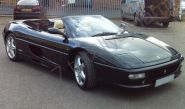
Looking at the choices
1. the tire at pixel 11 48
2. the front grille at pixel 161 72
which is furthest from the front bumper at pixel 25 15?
the front grille at pixel 161 72

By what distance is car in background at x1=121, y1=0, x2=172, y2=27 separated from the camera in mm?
17250

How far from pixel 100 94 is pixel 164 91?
106 cm

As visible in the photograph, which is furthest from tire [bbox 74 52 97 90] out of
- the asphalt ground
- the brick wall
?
the brick wall

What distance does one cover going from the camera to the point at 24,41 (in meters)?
7.18

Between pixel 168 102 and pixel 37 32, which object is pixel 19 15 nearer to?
pixel 37 32

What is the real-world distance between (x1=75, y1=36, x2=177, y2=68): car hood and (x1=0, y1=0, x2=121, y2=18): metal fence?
655 inches

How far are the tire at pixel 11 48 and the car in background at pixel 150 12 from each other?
34.4 feet

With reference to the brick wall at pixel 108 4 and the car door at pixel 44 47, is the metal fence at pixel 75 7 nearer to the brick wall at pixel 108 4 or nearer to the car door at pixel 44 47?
the brick wall at pixel 108 4

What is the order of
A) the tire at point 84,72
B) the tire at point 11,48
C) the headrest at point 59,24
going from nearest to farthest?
the tire at point 84,72, the headrest at point 59,24, the tire at point 11,48

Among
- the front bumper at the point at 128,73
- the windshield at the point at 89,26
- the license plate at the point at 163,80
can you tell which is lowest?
the license plate at the point at 163,80

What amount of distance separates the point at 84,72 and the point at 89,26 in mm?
1236

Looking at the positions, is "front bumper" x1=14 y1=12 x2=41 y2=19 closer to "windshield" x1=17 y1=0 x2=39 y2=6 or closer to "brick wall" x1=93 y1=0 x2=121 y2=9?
"windshield" x1=17 y1=0 x2=39 y2=6

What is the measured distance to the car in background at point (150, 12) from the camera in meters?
17.2

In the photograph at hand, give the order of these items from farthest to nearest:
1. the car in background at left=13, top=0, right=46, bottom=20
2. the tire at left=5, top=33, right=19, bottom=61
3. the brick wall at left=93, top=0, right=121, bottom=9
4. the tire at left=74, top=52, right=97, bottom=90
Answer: the brick wall at left=93, top=0, right=121, bottom=9, the car in background at left=13, top=0, right=46, bottom=20, the tire at left=5, top=33, right=19, bottom=61, the tire at left=74, top=52, right=97, bottom=90
